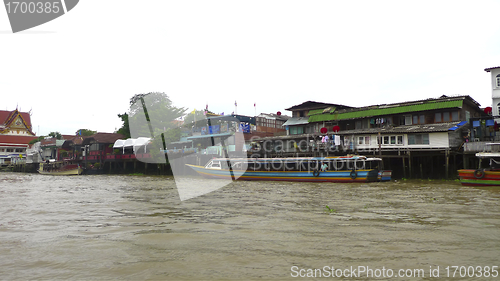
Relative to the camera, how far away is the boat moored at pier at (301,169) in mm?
21547

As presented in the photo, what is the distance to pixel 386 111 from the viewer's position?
28.4 meters

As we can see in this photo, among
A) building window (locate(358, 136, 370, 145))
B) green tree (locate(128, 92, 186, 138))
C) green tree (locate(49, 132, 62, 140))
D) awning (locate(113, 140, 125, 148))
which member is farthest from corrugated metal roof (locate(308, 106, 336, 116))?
→ green tree (locate(49, 132, 62, 140))

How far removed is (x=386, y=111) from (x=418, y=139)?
4159mm

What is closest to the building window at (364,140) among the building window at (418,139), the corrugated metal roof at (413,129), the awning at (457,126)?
the corrugated metal roof at (413,129)

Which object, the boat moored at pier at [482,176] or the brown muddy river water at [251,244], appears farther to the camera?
the boat moored at pier at [482,176]

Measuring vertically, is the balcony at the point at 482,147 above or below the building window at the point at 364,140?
below

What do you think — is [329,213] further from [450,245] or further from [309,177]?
[309,177]

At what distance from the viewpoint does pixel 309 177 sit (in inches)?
891

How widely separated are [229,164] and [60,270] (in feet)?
74.3

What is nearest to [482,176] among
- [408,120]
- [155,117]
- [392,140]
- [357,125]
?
[392,140]

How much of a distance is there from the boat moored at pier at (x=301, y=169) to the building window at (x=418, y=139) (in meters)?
3.66

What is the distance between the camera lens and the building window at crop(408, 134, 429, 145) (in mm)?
24809

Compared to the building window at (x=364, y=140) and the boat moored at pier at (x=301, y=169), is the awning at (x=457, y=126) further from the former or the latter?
the building window at (x=364, y=140)

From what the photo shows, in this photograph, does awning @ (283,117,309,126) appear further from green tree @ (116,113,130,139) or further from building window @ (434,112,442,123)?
green tree @ (116,113,130,139)
